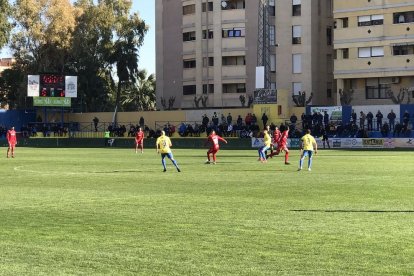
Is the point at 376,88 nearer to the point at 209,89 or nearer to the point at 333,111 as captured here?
the point at 333,111

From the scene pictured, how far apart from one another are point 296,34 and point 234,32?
313 inches

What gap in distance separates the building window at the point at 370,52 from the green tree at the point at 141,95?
3921 centimetres

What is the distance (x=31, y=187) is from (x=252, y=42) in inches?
2375

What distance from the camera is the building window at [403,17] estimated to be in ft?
232

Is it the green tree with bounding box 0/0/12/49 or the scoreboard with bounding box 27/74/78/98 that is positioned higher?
the green tree with bounding box 0/0/12/49

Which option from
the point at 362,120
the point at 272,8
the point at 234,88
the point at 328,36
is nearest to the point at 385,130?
the point at 362,120

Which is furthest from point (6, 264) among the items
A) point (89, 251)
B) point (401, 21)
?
point (401, 21)

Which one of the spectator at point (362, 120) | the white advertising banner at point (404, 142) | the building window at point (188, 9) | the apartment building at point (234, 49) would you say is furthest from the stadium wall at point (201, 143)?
the building window at point (188, 9)

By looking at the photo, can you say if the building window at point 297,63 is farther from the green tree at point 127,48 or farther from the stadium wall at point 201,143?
the green tree at point 127,48

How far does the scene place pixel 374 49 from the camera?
73.5 metres

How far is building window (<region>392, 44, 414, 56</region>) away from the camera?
7119 cm

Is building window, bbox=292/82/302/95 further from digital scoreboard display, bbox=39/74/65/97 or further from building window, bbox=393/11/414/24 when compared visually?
digital scoreboard display, bbox=39/74/65/97

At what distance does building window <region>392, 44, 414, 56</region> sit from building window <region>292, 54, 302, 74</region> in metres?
10.1

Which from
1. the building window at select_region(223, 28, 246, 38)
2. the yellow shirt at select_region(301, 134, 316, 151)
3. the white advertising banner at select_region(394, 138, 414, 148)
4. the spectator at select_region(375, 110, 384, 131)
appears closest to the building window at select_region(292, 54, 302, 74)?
the building window at select_region(223, 28, 246, 38)
